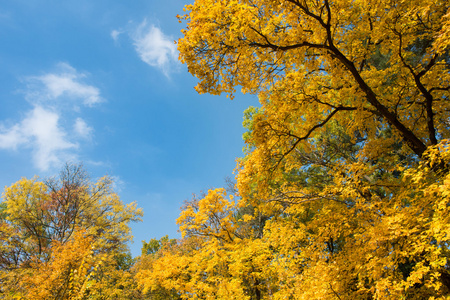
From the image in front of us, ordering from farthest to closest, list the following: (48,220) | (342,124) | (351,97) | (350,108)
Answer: (48,220) < (342,124) < (351,97) < (350,108)

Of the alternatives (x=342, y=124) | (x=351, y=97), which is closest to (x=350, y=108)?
(x=351, y=97)

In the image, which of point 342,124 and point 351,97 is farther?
point 342,124

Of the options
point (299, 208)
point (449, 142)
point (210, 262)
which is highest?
point (299, 208)

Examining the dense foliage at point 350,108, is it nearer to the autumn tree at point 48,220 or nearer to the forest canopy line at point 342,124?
the forest canopy line at point 342,124

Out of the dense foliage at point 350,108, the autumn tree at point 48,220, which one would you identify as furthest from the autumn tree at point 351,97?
the autumn tree at point 48,220

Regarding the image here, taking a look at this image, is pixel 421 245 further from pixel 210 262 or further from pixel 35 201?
pixel 35 201

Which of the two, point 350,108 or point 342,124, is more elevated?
point 342,124

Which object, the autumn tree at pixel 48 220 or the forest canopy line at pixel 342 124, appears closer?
the forest canopy line at pixel 342 124

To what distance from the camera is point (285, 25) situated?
16.2 ft

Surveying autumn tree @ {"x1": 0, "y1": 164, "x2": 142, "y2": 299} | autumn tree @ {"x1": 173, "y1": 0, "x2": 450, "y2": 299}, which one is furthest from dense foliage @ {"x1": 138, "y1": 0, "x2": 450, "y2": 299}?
autumn tree @ {"x1": 0, "y1": 164, "x2": 142, "y2": 299}

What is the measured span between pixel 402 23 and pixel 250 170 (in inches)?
175

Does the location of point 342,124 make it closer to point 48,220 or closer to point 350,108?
point 350,108

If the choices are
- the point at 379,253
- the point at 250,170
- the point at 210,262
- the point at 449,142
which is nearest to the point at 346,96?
the point at 449,142

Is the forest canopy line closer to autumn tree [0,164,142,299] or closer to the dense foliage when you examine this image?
the dense foliage
